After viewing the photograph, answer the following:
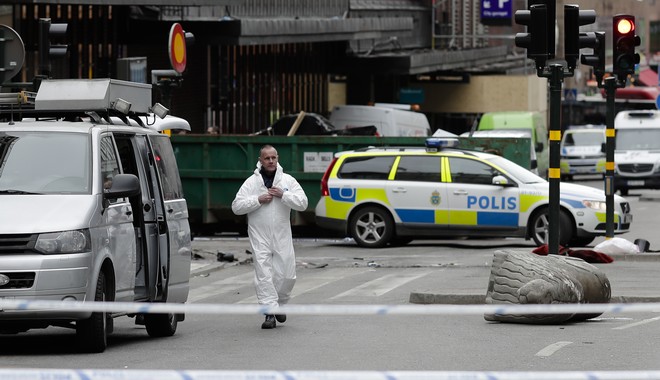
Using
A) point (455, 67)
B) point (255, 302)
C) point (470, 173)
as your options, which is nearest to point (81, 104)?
point (255, 302)

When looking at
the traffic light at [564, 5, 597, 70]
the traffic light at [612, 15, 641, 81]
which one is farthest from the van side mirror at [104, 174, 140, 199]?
the traffic light at [612, 15, 641, 81]

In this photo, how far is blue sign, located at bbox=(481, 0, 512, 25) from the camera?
6225 cm

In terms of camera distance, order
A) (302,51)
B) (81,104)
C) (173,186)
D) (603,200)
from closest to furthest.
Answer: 1. (81,104)
2. (173,186)
3. (603,200)
4. (302,51)

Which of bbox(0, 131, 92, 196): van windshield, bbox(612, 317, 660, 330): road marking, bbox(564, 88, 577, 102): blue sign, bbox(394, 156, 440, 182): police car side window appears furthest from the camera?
bbox(564, 88, 577, 102): blue sign

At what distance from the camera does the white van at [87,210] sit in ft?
33.2

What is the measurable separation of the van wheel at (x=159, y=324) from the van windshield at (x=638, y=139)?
2995 centimetres

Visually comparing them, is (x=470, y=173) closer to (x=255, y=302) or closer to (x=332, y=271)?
(x=332, y=271)

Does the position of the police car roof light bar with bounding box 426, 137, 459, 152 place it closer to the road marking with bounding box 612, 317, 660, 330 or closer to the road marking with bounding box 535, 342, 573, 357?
the road marking with bounding box 612, 317, 660, 330

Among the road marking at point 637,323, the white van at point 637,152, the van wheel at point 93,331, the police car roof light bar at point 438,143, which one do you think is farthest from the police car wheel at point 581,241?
the white van at point 637,152

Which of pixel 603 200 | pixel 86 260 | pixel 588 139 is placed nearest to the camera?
pixel 86 260

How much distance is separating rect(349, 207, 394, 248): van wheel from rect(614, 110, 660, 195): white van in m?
16.9

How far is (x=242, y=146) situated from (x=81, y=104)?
14093 millimetres

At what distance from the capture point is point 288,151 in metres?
25.5

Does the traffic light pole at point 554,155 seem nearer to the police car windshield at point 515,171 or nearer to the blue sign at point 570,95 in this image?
the police car windshield at point 515,171
